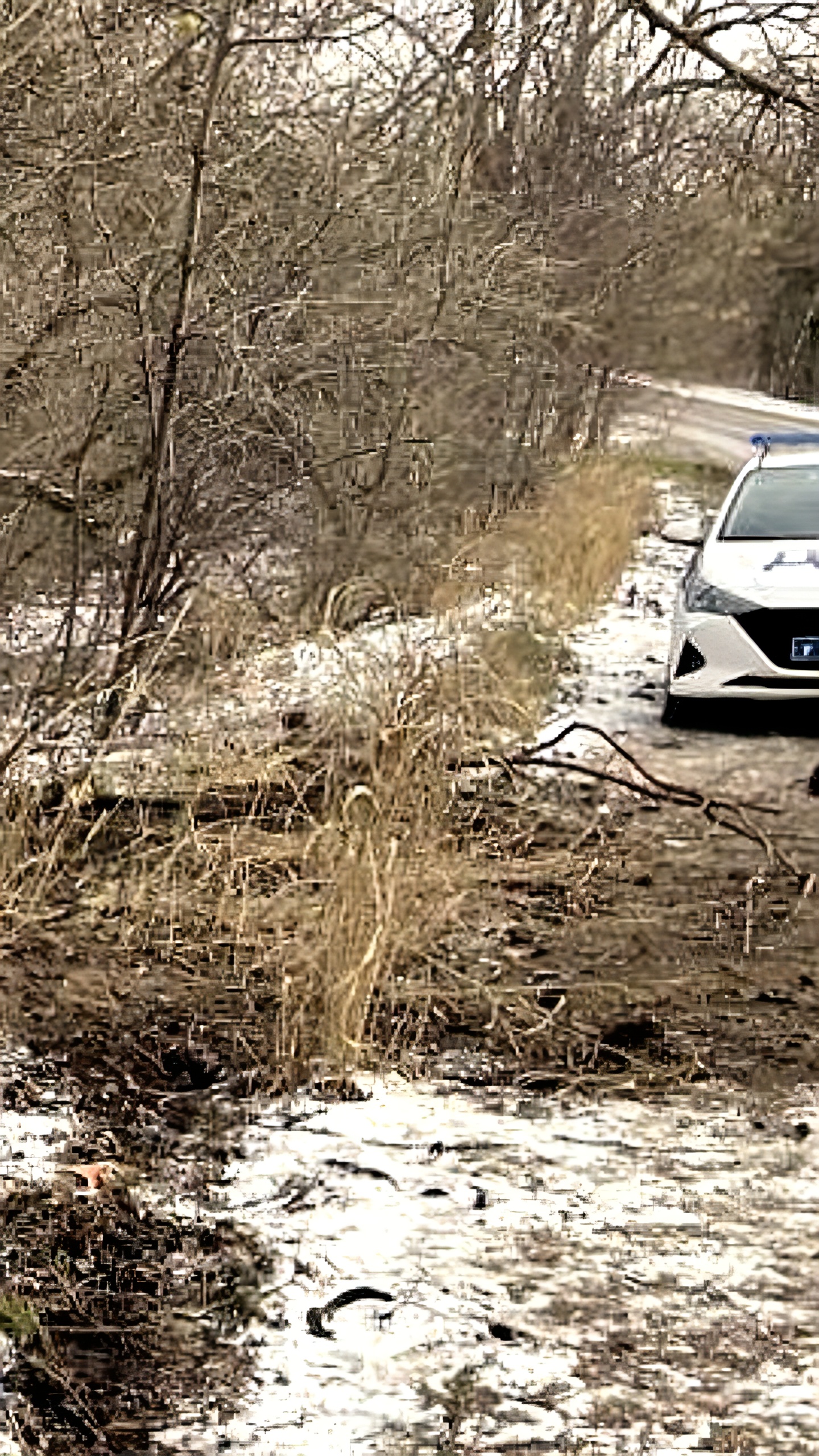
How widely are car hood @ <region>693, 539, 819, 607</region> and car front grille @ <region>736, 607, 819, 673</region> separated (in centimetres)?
4

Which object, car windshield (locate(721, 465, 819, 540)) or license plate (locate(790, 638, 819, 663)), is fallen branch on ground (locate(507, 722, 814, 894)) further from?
car windshield (locate(721, 465, 819, 540))

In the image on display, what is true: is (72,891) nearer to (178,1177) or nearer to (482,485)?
(178,1177)

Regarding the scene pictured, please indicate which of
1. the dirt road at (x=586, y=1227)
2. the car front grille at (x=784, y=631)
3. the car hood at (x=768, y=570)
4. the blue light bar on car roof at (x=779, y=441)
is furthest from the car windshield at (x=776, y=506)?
the dirt road at (x=586, y=1227)

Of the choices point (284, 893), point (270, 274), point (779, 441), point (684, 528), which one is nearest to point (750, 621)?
point (779, 441)

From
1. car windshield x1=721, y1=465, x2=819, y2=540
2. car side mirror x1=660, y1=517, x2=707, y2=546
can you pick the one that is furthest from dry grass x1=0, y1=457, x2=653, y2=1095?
car side mirror x1=660, y1=517, x2=707, y2=546

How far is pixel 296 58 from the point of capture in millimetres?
10227

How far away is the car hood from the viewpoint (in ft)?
37.0

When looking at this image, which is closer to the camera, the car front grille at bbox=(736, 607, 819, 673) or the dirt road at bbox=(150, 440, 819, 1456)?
the dirt road at bbox=(150, 440, 819, 1456)

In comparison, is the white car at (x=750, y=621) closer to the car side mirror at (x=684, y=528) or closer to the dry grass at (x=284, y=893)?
the dry grass at (x=284, y=893)

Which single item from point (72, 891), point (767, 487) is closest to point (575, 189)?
point (767, 487)

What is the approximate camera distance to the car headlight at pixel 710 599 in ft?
37.3

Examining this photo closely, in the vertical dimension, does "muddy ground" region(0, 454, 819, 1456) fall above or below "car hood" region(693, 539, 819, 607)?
below

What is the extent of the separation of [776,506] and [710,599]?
3.70 ft

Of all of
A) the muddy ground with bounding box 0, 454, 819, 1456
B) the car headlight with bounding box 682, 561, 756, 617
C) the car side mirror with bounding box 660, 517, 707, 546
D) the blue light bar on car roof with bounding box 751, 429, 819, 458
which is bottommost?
the car side mirror with bounding box 660, 517, 707, 546
